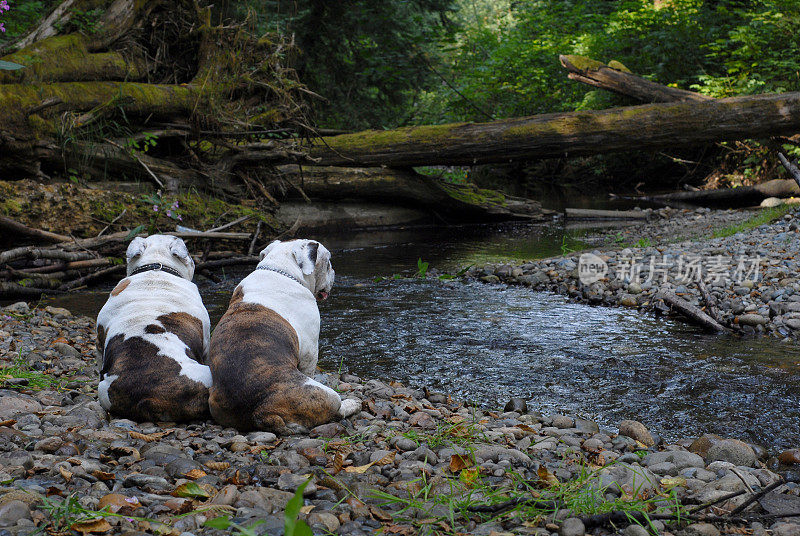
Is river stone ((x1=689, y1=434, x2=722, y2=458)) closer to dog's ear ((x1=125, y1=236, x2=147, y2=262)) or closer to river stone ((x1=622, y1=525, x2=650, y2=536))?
river stone ((x1=622, y1=525, x2=650, y2=536))

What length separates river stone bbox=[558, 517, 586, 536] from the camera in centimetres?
241

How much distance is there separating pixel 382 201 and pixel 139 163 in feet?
18.4

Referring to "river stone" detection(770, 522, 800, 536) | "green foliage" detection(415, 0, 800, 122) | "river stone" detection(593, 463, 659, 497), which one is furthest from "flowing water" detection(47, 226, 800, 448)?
"green foliage" detection(415, 0, 800, 122)

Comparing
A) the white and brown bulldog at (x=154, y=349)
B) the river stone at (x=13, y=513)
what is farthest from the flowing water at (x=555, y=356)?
the river stone at (x=13, y=513)

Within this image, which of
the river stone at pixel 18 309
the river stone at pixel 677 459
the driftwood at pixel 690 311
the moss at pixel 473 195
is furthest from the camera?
the moss at pixel 473 195

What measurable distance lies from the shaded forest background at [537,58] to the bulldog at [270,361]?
8611mm

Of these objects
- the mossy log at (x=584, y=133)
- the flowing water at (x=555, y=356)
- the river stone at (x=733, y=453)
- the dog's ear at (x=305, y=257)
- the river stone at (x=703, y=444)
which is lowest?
the flowing water at (x=555, y=356)

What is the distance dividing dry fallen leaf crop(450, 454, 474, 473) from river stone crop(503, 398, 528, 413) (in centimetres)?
144

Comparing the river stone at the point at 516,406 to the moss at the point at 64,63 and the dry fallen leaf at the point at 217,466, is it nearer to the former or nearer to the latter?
the dry fallen leaf at the point at 217,466

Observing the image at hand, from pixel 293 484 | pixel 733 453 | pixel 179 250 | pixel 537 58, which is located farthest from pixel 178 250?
pixel 537 58

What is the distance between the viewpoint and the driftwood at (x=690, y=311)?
6.35 m


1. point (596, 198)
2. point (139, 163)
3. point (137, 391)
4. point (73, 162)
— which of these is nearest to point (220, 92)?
point (139, 163)

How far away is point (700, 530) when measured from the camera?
250 cm

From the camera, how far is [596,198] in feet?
67.8
